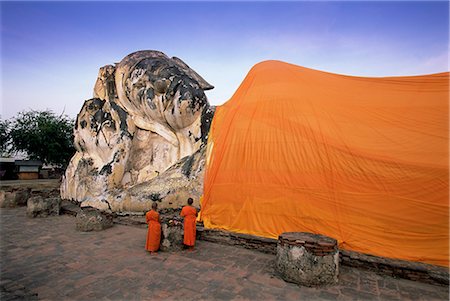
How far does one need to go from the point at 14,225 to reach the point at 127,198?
2.69m

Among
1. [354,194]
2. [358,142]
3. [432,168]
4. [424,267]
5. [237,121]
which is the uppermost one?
[237,121]

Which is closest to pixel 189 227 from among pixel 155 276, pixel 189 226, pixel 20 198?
pixel 189 226

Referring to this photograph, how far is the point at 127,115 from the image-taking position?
30.6 ft

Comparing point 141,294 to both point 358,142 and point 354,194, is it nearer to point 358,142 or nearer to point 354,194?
→ point 354,194

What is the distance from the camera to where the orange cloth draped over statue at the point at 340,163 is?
426cm

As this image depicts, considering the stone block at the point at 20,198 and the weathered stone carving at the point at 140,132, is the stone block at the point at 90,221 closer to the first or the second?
the weathered stone carving at the point at 140,132

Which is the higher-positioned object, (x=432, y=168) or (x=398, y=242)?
(x=432, y=168)

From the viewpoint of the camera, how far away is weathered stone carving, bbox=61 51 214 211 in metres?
7.99

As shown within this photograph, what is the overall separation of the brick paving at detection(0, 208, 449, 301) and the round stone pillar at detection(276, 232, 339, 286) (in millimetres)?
117

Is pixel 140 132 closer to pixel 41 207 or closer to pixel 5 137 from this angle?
pixel 41 207

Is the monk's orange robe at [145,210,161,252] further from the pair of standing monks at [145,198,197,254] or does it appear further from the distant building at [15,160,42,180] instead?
the distant building at [15,160,42,180]

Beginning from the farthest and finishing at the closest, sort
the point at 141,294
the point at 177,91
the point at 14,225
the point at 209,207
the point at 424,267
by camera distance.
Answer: the point at 177,91, the point at 14,225, the point at 209,207, the point at 424,267, the point at 141,294

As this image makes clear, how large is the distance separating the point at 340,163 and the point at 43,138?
20.3m

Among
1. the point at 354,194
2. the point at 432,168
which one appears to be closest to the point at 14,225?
the point at 354,194
